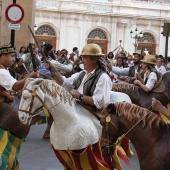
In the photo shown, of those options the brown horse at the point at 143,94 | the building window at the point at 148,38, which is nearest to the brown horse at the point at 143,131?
the brown horse at the point at 143,94

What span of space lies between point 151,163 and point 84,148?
1140mm

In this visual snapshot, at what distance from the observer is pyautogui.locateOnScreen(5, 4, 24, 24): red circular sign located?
14.7 metres

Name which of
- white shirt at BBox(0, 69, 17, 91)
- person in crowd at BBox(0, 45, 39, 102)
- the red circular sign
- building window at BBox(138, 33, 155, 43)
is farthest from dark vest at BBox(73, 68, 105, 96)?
building window at BBox(138, 33, 155, 43)

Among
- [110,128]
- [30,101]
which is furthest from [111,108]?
[30,101]

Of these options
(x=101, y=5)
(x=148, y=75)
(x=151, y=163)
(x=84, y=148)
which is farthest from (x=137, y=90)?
(x=101, y=5)

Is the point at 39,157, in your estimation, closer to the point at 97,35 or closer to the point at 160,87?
the point at 160,87

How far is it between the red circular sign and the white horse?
8.67m

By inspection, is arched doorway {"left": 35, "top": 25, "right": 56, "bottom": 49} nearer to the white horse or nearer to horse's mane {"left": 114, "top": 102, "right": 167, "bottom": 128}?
the white horse

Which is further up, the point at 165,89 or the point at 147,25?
the point at 147,25

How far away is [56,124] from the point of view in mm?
6344

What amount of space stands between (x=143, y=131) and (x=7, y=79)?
216 centimetres

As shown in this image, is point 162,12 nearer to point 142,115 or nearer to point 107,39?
point 107,39

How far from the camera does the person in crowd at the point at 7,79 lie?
22.5 feet

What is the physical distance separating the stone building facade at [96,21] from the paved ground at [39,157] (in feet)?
117
